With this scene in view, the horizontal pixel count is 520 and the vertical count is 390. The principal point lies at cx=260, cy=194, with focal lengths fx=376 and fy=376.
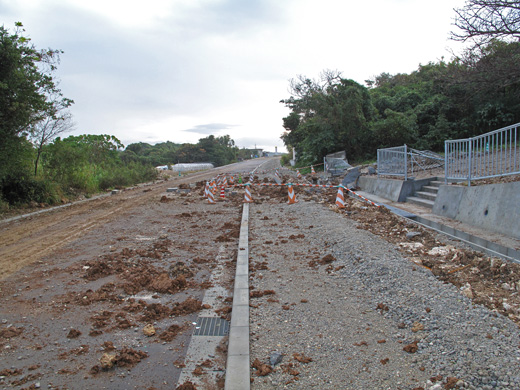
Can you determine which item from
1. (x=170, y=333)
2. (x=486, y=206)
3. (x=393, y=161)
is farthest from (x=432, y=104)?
(x=170, y=333)

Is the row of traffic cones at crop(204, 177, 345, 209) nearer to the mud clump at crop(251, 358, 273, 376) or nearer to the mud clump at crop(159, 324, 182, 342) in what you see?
the mud clump at crop(159, 324, 182, 342)

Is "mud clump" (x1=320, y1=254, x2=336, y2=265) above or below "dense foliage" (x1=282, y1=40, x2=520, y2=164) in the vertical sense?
below

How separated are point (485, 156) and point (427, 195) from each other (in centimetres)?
344

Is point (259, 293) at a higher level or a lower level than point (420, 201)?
lower

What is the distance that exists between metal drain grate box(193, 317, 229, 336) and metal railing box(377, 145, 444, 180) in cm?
1008

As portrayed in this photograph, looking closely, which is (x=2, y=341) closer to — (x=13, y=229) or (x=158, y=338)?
(x=158, y=338)

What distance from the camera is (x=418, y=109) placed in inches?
1003

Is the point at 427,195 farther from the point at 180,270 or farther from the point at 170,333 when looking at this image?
the point at 170,333

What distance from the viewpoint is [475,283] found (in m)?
4.99

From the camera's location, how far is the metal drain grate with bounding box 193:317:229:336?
4301mm

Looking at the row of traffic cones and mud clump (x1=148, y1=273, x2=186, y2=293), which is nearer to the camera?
mud clump (x1=148, y1=273, x2=186, y2=293)

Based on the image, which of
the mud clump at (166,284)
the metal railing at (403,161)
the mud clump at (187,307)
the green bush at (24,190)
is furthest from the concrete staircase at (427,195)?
the green bush at (24,190)

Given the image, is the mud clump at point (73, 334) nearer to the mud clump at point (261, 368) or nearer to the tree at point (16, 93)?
the mud clump at point (261, 368)

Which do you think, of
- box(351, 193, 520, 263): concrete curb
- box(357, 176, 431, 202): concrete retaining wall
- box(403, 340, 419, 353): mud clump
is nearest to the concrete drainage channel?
box(403, 340, 419, 353): mud clump
